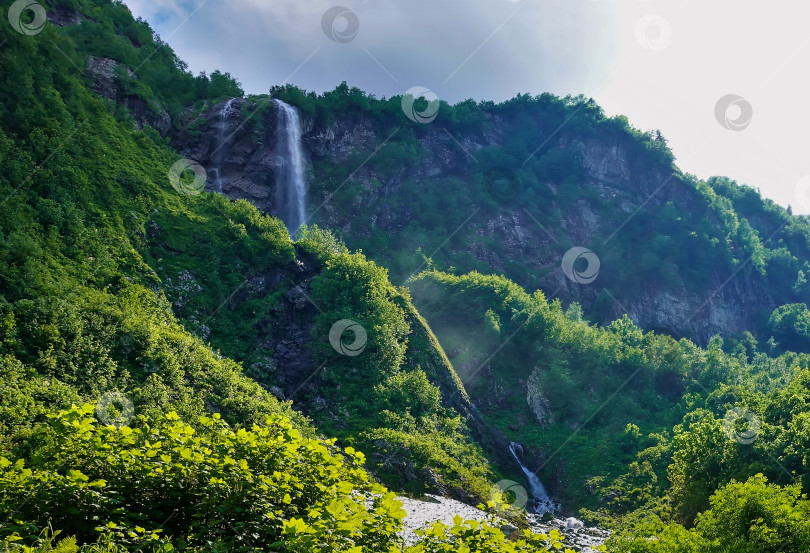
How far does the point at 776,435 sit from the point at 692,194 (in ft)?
240

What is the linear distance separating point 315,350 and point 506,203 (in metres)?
51.7

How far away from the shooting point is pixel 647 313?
79.0 m

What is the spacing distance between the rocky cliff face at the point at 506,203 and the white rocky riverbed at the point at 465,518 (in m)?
34.5

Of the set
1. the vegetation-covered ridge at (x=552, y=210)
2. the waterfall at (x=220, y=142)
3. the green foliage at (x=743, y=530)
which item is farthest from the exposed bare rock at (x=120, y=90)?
the green foliage at (x=743, y=530)

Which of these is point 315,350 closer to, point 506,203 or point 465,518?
point 465,518

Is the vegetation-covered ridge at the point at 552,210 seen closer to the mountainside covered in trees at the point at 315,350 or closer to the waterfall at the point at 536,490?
the mountainside covered in trees at the point at 315,350

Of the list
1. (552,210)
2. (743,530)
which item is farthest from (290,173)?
(743,530)

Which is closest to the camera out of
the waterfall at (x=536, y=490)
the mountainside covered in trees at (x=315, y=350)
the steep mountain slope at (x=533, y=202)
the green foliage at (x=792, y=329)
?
the mountainside covered in trees at (x=315, y=350)

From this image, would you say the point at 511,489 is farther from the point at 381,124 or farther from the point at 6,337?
the point at 381,124

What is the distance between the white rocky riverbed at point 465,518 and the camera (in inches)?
873

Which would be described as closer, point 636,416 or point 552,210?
point 636,416

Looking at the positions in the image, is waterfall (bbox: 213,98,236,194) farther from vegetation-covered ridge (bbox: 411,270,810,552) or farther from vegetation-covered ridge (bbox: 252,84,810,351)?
vegetation-covered ridge (bbox: 411,270,810,552)

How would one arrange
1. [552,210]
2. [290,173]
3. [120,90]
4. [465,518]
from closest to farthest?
[465,518], [120,90], [290,173], [552,210]

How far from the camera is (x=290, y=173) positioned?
5609cm
